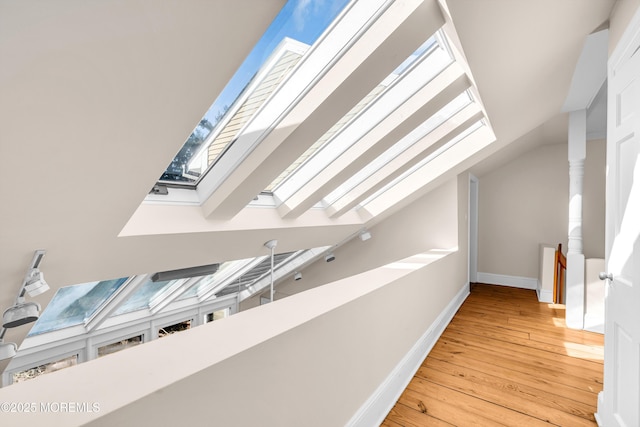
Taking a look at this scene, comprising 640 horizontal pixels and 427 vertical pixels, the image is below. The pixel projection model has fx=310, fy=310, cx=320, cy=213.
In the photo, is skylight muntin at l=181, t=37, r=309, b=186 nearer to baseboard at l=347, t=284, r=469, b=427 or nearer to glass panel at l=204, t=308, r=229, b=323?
baseboard at l=347, t=284, r=469, b=427

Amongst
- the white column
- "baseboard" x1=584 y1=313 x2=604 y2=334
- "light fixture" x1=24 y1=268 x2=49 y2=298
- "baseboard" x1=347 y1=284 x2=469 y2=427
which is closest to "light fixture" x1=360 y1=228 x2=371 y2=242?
"baseboard" x1=347 y1=284 x2=469 y2=427

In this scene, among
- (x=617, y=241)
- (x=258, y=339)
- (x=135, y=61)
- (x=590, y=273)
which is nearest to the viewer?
(x=135, y=61)

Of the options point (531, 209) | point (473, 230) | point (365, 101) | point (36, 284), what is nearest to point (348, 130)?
point (365, 101)

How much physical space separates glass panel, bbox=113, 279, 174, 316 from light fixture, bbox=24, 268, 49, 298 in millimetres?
2109

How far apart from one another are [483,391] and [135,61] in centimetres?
274

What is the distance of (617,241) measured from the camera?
60.9 inches

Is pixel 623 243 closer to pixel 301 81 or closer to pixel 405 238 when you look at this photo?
pixel 301 81

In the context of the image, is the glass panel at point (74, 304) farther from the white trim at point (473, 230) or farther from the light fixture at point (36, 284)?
the white trim at point (473, 230)

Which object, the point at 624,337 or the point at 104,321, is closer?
the point at 624,337

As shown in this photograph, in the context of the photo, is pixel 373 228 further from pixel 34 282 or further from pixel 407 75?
pixel 34 282

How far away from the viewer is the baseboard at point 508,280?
4.96 metres

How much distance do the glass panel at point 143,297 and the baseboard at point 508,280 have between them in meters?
4.90

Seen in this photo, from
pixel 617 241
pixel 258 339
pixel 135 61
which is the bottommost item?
pixel 258 339

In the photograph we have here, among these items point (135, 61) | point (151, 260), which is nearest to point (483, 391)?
point (151, 260)
